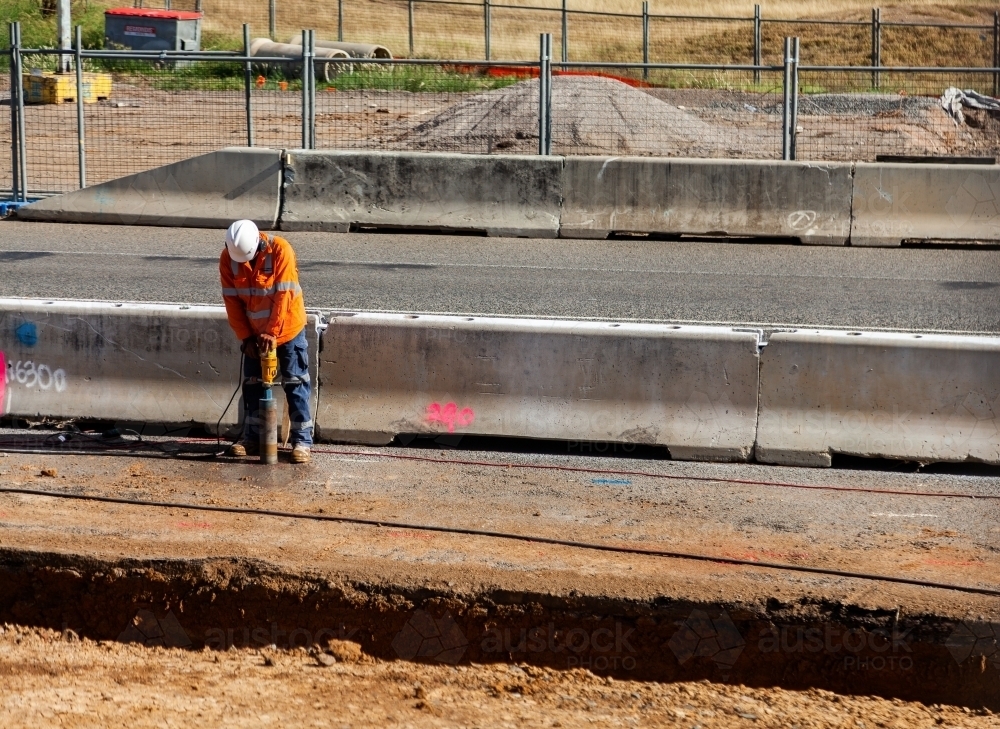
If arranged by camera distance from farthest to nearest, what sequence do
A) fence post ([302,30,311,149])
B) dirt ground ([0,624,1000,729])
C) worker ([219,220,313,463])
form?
fence post ([302,30,311,149])
worker ([219,220,313,463])
dirt ground ([0,624,1000,729])

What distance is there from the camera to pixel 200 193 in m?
15.3

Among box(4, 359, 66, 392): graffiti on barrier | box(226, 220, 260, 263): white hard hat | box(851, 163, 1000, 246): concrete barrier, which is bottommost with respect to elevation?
box(4, 359, 66, 392): graffiti on barrier

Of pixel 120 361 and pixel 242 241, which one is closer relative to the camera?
pixel 242 241

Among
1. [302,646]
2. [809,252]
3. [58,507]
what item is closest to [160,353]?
[58,507]

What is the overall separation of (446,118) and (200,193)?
30.3 feet

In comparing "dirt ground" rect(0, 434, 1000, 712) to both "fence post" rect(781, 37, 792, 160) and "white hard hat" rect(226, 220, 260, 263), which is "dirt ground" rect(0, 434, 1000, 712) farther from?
"fence post" rect(781, 37, 792, 160)

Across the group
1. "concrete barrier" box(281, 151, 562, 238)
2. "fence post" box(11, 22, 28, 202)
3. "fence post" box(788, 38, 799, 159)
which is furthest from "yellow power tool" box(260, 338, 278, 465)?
"fence post" box(11, 22, 28, 202)

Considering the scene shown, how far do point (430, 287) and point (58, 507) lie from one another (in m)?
5.51

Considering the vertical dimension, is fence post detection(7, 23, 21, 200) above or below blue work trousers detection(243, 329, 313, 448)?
above

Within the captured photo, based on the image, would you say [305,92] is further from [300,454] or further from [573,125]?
[300,454]

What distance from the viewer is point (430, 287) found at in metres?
11.9

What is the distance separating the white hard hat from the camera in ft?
23.8

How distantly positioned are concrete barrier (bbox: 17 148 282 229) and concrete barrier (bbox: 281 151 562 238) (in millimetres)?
287

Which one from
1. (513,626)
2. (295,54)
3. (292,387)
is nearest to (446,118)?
(295,54)
